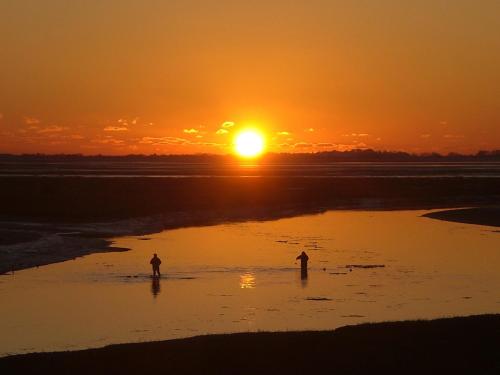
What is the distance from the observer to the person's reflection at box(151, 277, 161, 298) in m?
30.5

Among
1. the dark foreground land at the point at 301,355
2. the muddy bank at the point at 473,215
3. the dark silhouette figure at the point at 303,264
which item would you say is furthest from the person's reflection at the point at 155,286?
the muddy bank at the point at 473,215

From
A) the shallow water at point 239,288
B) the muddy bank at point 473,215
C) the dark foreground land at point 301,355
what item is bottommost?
the muddy bank at point 473,215

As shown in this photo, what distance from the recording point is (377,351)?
18.5m

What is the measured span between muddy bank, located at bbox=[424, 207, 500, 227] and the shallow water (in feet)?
44.2

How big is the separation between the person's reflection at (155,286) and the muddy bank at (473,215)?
3584 centimetres

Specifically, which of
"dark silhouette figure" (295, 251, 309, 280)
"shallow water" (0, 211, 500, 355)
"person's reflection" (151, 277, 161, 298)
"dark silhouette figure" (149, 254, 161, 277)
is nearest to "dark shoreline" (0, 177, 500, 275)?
"shallow water" (0, 211, 500, 355)

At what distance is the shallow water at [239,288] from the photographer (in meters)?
24.5

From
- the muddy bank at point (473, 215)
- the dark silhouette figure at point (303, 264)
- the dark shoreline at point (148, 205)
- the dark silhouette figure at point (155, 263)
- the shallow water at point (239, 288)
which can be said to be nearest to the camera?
the shallow water at point (239, 288)

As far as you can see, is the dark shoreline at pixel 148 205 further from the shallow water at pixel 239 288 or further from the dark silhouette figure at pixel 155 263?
the dark silhouette figure at pixel 155 263

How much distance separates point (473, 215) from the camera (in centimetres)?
6931

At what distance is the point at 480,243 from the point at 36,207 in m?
39.4

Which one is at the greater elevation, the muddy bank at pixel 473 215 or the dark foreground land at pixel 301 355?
the dark foreground land at pixel 301 355

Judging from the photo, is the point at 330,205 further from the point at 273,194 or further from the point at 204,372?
the point at 204,372

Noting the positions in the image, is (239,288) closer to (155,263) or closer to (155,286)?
(155,286)
